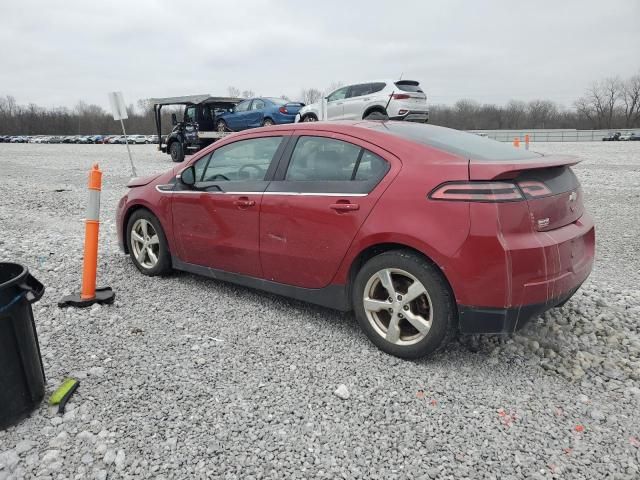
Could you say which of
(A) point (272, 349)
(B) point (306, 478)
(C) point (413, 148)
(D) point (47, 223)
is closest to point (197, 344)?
(A) point (272, 349)

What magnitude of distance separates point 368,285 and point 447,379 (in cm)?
76

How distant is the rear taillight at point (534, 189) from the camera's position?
2758 millimetres

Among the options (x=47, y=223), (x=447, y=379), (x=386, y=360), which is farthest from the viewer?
(x=47, y=223)

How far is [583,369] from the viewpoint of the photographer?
9.90ft

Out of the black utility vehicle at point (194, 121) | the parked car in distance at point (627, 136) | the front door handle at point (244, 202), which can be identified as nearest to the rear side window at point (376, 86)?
the black utility vehicle at point (194, 121)

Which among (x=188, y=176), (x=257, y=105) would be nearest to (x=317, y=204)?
(x=188, y=176)

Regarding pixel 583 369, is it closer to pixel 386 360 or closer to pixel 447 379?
pixel 447 379

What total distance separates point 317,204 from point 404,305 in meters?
0.93

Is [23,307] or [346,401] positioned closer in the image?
[23,307]

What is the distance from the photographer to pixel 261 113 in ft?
58.9

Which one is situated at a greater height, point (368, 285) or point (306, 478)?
point (368, 285)

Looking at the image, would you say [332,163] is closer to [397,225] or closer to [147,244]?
[397,225]

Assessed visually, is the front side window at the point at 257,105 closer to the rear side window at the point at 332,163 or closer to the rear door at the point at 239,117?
the rear door at the point at 239,117

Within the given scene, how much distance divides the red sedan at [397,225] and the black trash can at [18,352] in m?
1.66
